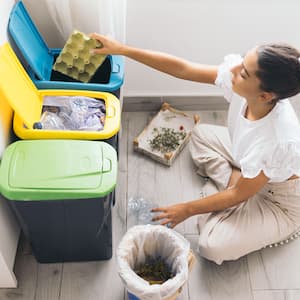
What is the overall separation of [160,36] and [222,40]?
0.80 feet

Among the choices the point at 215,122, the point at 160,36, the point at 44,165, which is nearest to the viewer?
the point at 44,165

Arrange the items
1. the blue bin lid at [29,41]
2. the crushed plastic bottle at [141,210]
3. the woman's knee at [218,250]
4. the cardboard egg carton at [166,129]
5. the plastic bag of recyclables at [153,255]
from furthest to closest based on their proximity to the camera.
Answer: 1. the cardboard egg carton at [166,129]
2. the crushed plastic bottle at [141,210]
3. the woman's knee at [218,250]
4. the blue bin lid at [29,41]
5. the plastic bag of recyclables at [153,255]

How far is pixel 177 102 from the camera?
1.86m

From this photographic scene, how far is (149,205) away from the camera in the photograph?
1564 millimetres

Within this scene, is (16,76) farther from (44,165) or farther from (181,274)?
Result: (181,274)

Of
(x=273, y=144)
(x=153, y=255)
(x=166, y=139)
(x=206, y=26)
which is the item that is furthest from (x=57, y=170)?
(x=206, y=26)

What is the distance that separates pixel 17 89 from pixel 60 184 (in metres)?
0.30

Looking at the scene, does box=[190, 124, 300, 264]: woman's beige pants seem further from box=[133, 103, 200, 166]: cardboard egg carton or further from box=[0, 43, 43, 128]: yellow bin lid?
box=[0, 43, 43, 128]: yellow bin lid

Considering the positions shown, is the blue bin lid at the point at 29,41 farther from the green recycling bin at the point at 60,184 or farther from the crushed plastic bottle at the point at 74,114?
the green recycling bin at the point at 60,184

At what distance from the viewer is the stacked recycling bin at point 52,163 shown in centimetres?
107

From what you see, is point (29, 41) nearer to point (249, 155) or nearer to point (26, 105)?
point (26, 105)

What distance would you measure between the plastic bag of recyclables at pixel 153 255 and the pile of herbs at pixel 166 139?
49 centimetres

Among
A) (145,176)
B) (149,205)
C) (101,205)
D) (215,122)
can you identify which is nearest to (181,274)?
(101,205)

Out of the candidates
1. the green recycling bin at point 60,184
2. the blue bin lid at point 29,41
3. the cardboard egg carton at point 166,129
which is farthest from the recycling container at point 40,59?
the cardboard egg carton at point 166,129
